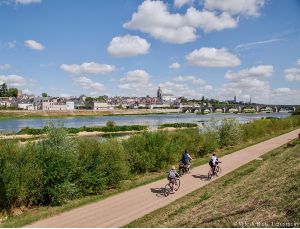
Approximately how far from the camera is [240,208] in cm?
1277

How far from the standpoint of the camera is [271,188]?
15023 millimetres

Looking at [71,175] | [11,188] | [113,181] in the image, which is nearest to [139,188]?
[113,181]

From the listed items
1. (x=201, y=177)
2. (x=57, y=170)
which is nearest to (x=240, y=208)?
(x=57, y=170)

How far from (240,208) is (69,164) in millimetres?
9929

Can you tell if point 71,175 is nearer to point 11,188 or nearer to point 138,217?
point 11,188

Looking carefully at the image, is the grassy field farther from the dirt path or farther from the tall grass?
the tall grass

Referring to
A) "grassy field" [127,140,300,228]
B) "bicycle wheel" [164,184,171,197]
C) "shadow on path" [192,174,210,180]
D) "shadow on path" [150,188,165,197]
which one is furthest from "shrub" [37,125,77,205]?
"shadow on path" [192,174,210,180]

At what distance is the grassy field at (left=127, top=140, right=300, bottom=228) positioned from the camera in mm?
10680

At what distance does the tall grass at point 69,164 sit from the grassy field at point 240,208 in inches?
203

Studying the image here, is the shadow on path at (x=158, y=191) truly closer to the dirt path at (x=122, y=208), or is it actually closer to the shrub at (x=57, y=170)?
the dirt path at (x=122, y=208)

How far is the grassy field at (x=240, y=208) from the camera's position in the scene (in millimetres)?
10680

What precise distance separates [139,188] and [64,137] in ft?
17.3

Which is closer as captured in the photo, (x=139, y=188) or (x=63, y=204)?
(x=63, y=204)

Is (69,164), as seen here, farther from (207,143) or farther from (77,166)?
(207,143)
